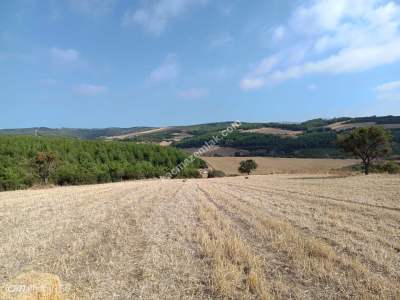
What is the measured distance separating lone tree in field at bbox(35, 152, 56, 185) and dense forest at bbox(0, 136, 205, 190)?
0.51m

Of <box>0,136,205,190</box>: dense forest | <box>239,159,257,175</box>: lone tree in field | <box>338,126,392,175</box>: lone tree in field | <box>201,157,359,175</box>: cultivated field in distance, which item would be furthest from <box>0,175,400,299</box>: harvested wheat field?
<box>239,159,257,175</box>: lone tree in field

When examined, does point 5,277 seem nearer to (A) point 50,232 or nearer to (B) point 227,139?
(A) point 50,232

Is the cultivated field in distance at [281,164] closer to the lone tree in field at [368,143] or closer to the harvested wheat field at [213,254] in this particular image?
the lone tree in field at [368,143]

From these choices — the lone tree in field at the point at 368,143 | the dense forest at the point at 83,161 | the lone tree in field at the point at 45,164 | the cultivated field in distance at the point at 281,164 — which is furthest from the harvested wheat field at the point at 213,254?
the cultivated field in distance at the point at 281,164

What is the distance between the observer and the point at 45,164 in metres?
86.5

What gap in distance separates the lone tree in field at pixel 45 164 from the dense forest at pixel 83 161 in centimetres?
51

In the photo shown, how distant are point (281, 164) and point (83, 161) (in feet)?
198

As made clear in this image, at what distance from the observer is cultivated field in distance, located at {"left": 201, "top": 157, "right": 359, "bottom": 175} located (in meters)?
94.4

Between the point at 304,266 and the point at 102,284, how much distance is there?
497 centimetres

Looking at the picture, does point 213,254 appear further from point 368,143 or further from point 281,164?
point 281,164

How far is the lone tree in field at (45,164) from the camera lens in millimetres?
84938

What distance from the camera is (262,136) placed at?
157 meters

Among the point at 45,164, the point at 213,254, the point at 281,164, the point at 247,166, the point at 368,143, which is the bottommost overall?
the point at 247,166

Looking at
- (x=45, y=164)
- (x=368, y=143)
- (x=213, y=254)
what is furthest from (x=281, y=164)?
(x=213, y=254)
